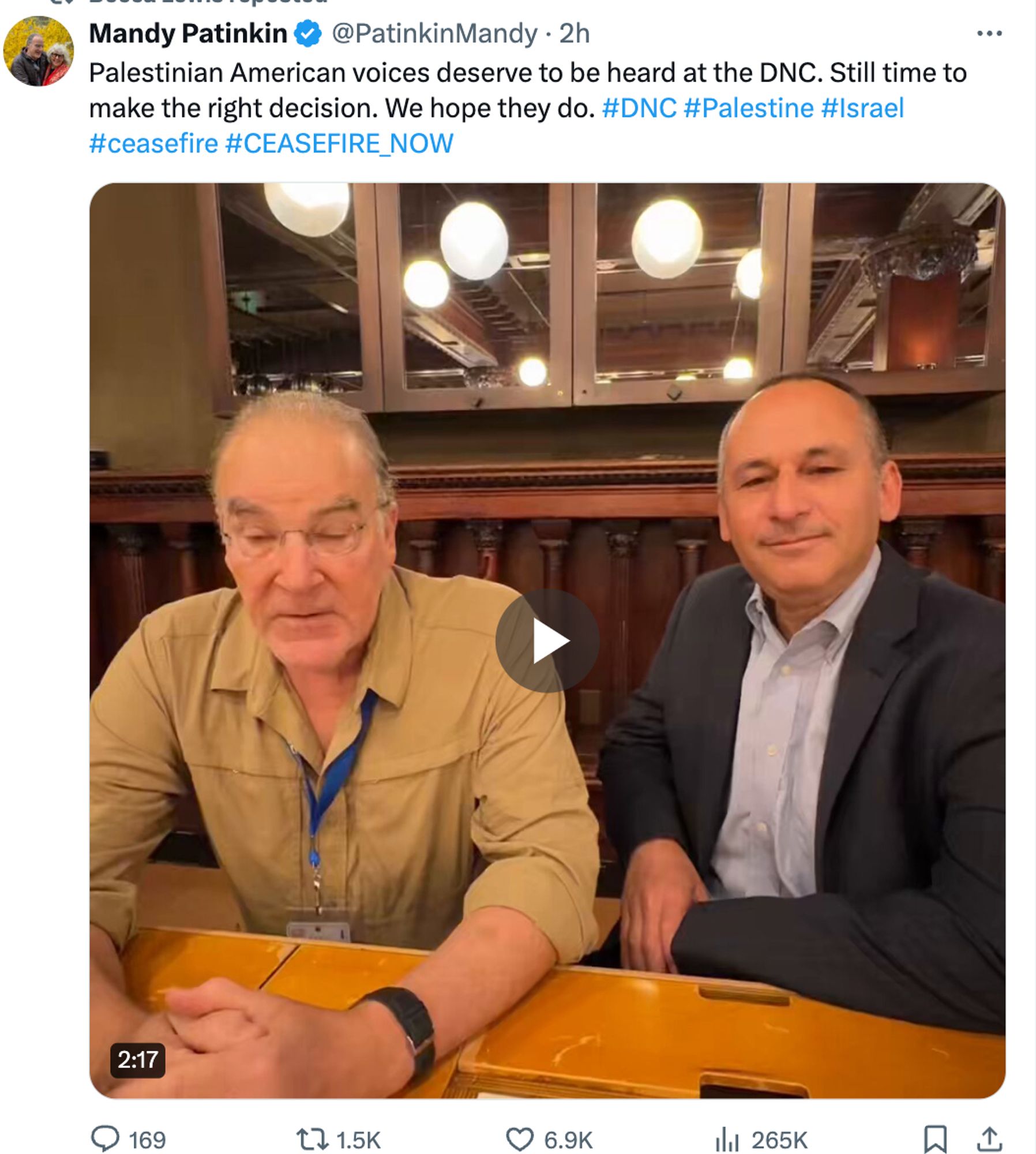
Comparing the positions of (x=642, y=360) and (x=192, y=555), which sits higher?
(x=642, y=360)

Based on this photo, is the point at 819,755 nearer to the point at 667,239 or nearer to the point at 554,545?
the point at 554,545

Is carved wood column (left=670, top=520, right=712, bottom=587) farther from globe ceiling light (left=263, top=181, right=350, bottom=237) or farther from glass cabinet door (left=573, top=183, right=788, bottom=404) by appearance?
globe ceiling light (left=263, top=181, right=350, bottom=237)

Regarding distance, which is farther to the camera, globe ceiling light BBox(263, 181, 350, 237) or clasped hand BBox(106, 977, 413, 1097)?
globe ceiling light BBox(263, 181, 350, 237)

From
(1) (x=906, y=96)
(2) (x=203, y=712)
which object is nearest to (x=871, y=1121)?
(2) (x=203, y=712)

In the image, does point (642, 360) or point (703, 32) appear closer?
point (703, 32)

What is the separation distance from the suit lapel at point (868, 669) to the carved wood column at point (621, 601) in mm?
235

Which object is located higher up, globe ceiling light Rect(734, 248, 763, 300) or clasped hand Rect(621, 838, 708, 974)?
globe ceiling light Rect(734, 248, 763, 300)

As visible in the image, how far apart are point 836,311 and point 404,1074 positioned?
2.87 ft

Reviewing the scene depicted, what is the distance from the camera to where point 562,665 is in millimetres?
700

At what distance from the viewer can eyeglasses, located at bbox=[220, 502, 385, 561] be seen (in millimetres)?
594

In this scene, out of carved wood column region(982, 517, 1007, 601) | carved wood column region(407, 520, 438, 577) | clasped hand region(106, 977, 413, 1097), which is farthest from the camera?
carved wood column region(407, 520, 438, 577)

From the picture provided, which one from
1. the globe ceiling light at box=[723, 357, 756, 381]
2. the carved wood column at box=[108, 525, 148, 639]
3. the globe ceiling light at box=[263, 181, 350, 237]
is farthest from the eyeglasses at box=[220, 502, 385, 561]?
the globe ceiling light at box=[723, 357, 756, 381]

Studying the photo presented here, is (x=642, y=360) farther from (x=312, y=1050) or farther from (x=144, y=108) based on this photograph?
(x=312, y=1050)

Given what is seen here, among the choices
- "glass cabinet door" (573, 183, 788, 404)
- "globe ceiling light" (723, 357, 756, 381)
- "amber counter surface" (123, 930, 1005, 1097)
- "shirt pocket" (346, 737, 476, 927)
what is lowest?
"amber counter surface" (123, 930, 1005, 1097)
